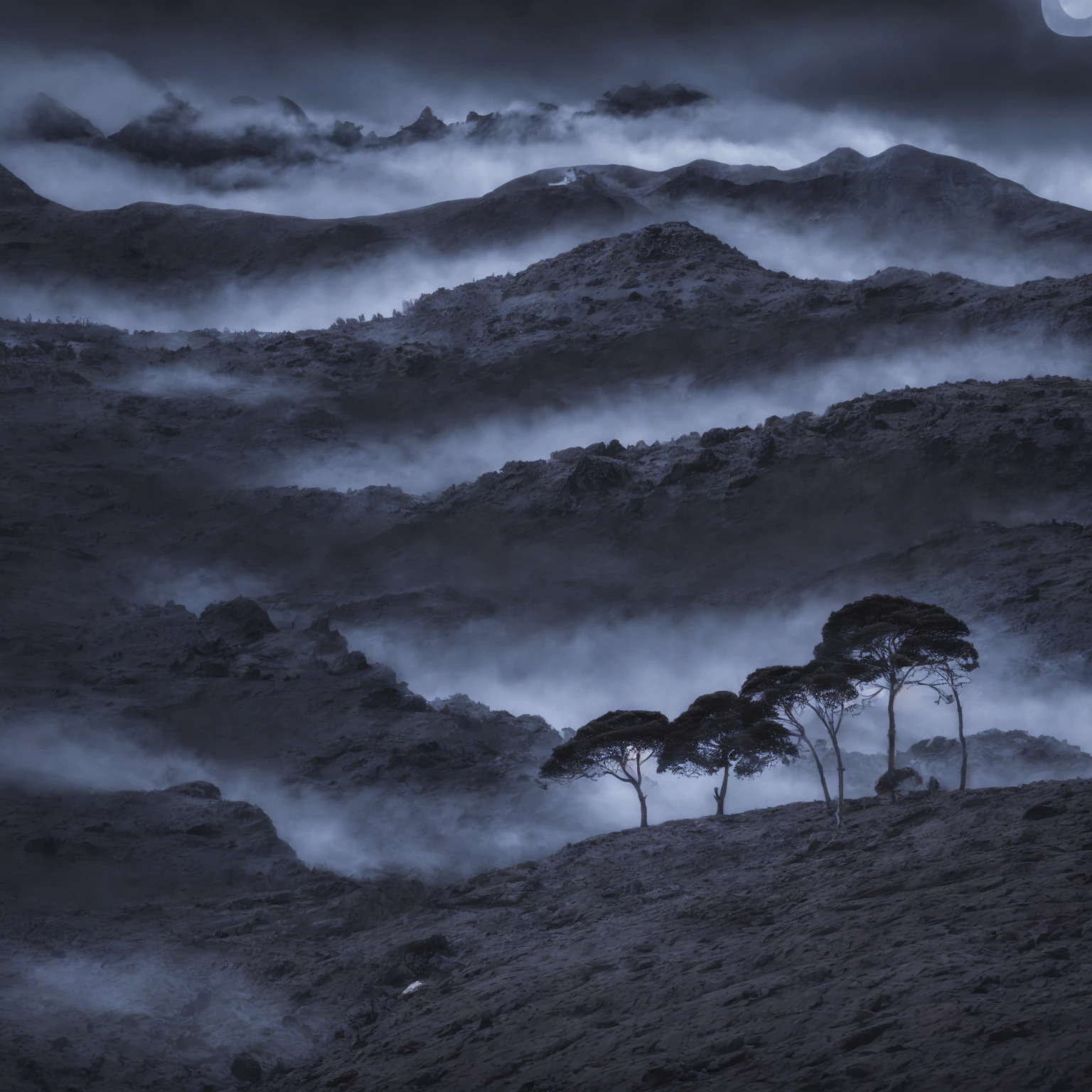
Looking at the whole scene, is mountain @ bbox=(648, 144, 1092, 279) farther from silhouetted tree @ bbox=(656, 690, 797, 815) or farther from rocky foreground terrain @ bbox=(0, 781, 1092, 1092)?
rocky foreground terrain @ bbox=(0, 781, 1092, 1092)

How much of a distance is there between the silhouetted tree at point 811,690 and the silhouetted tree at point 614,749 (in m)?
5.25

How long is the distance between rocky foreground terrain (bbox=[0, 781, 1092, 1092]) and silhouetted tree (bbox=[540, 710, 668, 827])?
4.49 metres

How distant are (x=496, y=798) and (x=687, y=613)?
3009cm

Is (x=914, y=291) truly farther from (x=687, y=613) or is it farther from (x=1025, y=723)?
(x=1025, y=723)

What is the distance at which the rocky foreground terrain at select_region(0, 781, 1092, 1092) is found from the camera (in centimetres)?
2292

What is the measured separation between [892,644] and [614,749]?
13882 millimetres

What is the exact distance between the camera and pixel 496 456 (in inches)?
4722

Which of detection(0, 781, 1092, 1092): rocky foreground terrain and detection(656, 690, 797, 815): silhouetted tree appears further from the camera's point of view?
detection(656, 690, 797, 815): silhouetted tree

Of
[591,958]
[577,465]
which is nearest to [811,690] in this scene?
[591,958]

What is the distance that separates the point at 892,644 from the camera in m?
45.4

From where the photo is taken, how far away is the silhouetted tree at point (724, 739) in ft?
160

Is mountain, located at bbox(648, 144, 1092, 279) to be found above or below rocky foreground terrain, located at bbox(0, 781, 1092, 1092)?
above

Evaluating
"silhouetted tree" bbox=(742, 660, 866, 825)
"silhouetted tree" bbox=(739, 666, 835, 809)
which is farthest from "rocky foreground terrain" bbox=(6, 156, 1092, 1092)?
"silhouetted tree" bbox=(739, 666, 835, 809)

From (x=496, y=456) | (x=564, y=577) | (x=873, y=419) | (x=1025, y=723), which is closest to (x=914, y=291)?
(x=873, y=419)
